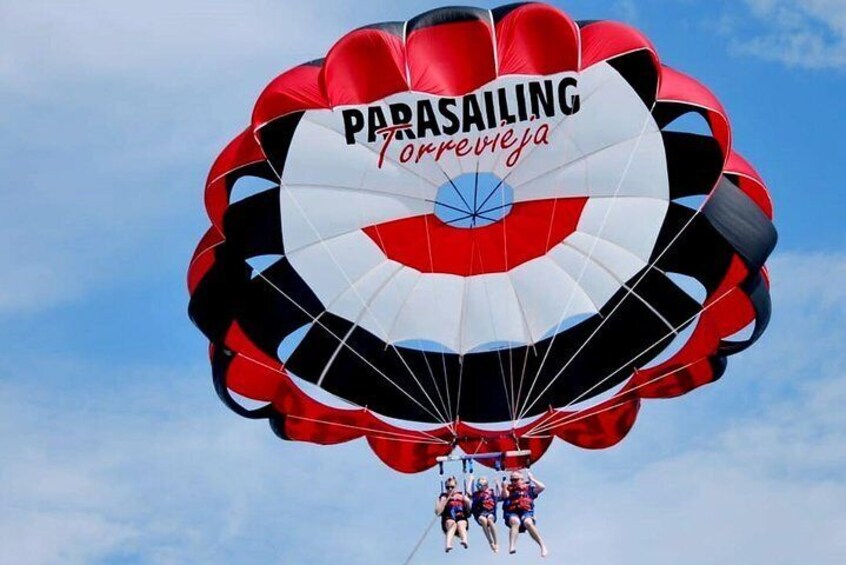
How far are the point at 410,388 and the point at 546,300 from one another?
1812mm

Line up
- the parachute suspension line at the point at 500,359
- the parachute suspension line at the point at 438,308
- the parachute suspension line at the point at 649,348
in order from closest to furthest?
the parachute suspension line at the point at 649,348 → the parachute suspension line at the point at 438,308 → the parachute suspension line at the point at 500,359

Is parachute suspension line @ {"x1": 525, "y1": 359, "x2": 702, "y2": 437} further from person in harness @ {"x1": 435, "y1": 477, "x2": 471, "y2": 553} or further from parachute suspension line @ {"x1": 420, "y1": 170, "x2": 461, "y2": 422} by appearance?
person in harness @ {"x1": 435, "y1": 477, "x2": 471, "y2": 553}

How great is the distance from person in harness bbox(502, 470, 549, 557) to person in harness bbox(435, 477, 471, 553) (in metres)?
0.41

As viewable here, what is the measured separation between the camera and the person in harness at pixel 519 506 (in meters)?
26.5

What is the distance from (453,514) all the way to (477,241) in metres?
3.21

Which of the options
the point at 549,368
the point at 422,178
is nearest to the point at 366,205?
the point at 422,178

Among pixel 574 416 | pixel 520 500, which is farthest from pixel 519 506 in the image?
pixel 574 416

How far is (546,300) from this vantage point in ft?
91.8

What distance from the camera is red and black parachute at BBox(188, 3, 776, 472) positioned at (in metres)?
26.6

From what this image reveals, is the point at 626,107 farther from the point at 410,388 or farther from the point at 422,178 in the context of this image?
the point at 410,388

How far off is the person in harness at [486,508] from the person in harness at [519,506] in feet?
0.37

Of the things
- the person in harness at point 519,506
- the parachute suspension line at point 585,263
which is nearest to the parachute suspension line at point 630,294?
the parachute suspension line at point 585,263

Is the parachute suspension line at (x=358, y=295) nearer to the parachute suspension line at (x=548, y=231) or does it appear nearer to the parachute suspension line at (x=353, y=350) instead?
the parachute suspension line at (x=353, y=350)

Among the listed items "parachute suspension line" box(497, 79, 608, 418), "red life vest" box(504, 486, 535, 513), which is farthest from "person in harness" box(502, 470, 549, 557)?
"parachute suspension line" box(497, 79, 608, 418)
